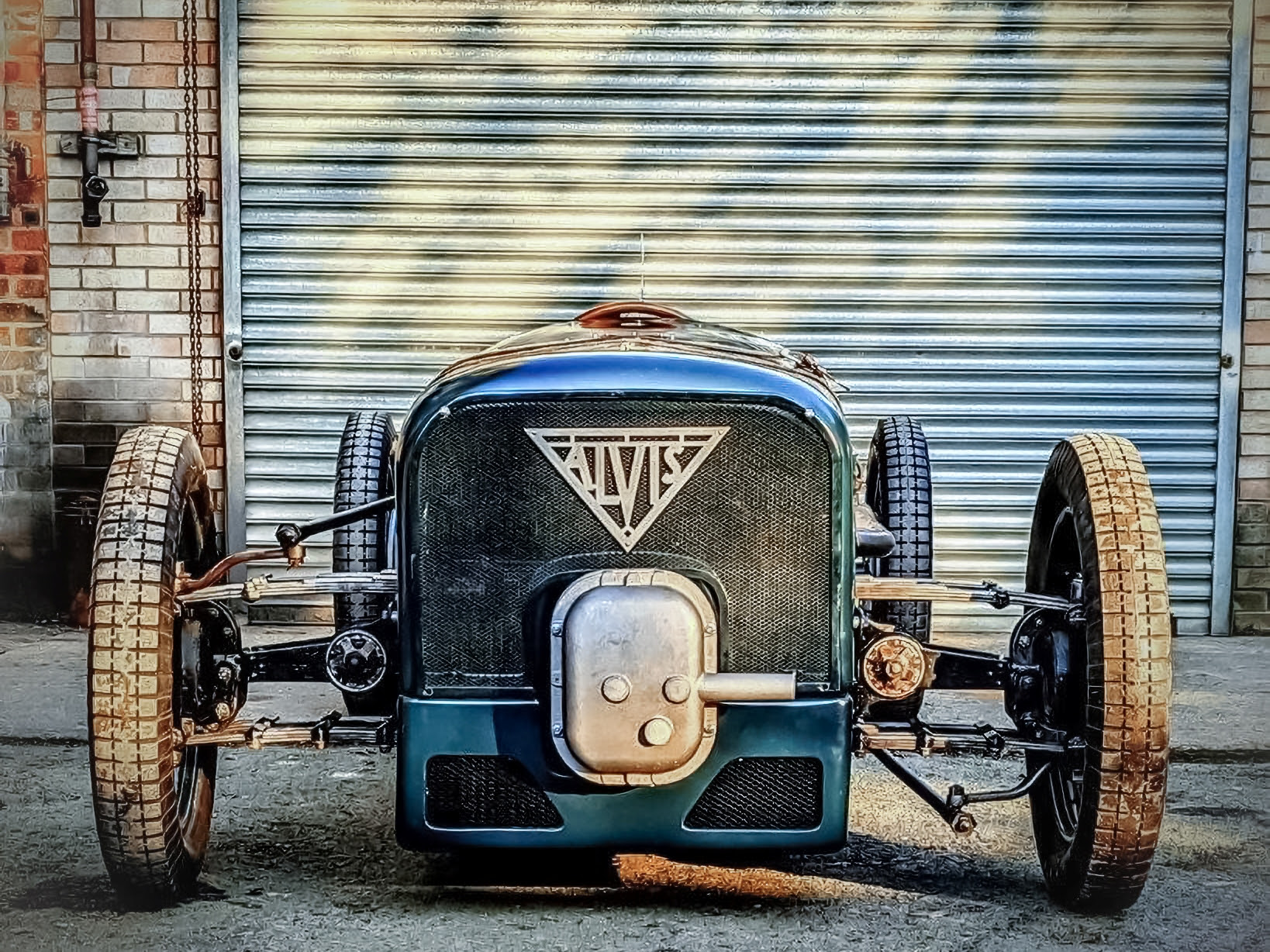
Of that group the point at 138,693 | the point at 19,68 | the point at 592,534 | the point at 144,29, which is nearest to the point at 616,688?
the point at 592,534

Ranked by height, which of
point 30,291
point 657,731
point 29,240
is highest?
point 29,240

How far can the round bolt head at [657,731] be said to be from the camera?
135 inches

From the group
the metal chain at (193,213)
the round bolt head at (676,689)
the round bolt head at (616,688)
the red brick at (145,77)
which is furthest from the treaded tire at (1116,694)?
the red brick at (145,77)

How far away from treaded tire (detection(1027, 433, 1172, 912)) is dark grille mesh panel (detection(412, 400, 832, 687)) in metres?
0.67

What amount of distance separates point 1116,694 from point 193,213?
5.83 metres

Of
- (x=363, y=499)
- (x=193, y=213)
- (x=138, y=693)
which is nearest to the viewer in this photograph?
(x=138, y=693)

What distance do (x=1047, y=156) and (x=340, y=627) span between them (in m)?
4.93

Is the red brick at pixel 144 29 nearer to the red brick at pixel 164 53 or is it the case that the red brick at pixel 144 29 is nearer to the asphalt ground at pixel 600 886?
the red brick at pixel 164 53

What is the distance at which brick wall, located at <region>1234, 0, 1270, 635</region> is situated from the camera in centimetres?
796

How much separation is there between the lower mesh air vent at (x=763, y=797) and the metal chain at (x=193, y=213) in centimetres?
515

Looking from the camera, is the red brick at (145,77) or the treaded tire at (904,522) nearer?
the treaded tire at (904,522)

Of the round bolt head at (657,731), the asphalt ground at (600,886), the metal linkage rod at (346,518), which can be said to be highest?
the metal linkage rod at (346,518)

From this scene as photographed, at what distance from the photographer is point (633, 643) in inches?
136

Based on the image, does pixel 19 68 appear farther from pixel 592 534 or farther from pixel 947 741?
pixel 947 741
